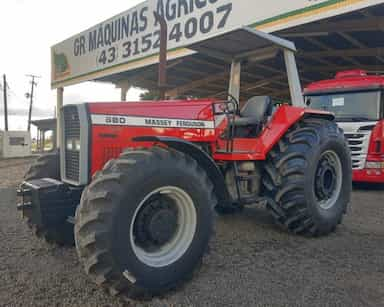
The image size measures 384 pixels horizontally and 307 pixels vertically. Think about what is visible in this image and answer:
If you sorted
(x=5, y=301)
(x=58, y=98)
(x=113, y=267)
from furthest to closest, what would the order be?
(x=58, y=98)
(x=5, y=301)
(x=113, y=267)

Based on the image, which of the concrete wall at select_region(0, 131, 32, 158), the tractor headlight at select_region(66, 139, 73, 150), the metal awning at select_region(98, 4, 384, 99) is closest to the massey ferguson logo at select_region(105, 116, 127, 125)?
the tractor headlight at select_region(66, 139, 73, 150)

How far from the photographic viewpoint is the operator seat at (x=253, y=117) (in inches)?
153

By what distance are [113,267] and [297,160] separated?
240cm

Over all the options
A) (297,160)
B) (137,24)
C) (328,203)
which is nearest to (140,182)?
(297,160)

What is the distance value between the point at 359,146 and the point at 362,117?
689 mm

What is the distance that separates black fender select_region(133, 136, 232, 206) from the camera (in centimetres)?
267

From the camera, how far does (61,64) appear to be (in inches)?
659

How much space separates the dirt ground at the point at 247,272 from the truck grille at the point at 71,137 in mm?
832

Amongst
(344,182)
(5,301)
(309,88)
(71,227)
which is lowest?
(5,301)

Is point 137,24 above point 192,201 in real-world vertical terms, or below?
above

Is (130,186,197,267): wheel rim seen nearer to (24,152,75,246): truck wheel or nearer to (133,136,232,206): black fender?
(133,136,232,206): black fender

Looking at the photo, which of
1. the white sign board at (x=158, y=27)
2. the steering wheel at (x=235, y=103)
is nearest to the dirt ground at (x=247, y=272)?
the steering wheel at (x=235, y=103)

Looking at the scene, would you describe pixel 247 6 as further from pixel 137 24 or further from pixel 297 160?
pixel 297 160

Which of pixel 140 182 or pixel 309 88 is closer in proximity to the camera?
pixel 140 182
